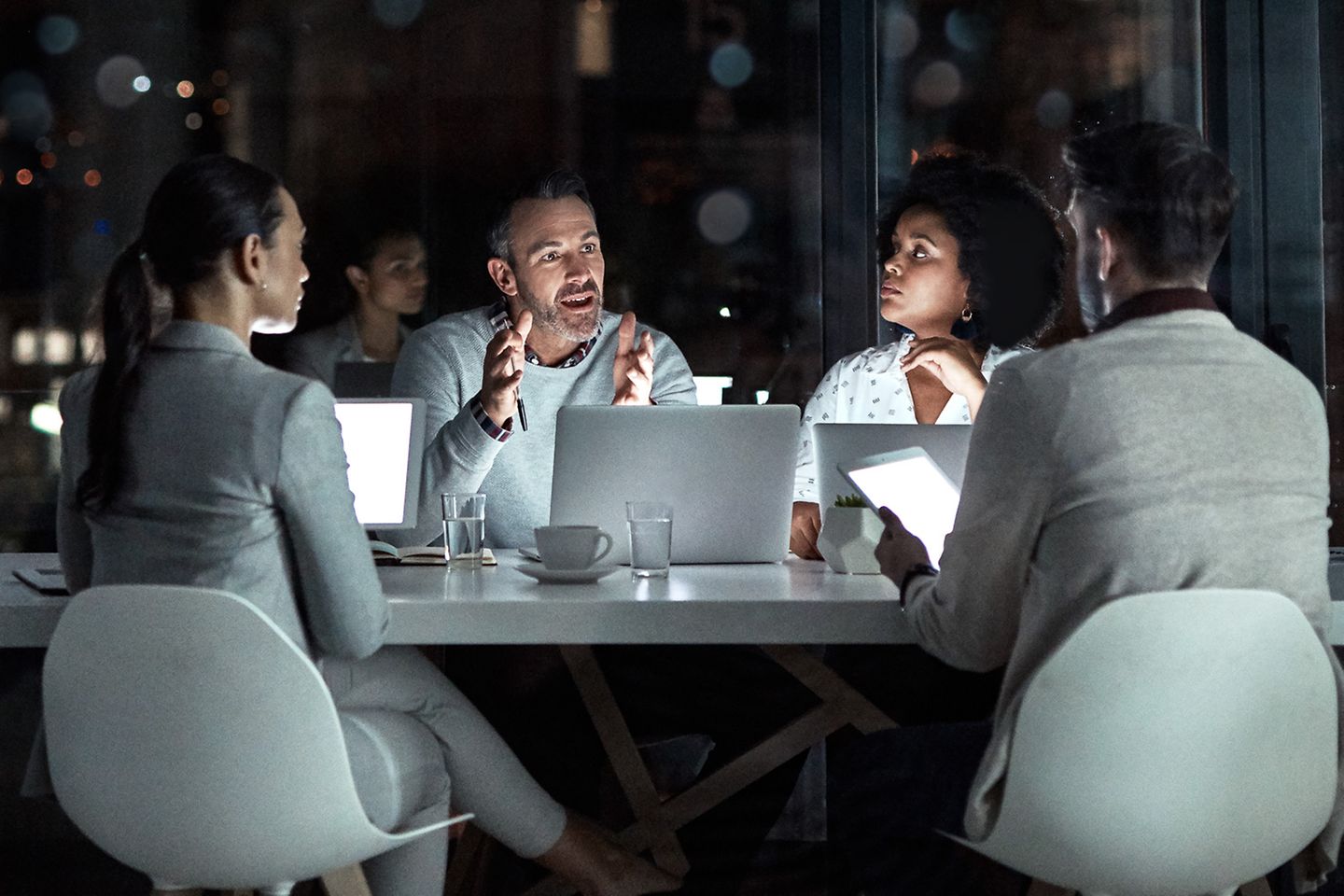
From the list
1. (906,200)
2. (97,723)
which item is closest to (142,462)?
(97,723)

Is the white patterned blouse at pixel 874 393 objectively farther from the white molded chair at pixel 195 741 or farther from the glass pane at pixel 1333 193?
the white molded chair at pixel 195 741

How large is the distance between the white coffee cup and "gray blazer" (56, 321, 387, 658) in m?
0.31

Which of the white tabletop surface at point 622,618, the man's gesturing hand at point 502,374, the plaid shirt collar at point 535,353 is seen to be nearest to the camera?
the white tabletop surface at point 622,618

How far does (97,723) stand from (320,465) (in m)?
0.37

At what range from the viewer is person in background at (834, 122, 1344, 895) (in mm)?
1538

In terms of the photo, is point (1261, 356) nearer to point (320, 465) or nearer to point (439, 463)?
point (320, 465)

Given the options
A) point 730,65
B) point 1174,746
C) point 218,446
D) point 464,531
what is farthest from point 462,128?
point 1174,746

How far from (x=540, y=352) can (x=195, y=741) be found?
1.67m

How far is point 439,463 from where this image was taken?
8.31ft

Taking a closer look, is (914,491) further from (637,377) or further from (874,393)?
(874,393)

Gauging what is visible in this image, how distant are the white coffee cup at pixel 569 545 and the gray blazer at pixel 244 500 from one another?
12.0 inches

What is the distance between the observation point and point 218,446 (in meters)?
1.62

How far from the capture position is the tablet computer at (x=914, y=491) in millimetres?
2070

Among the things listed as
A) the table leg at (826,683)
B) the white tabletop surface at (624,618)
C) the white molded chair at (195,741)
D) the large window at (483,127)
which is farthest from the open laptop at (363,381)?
the white molded chair at (195,741)
